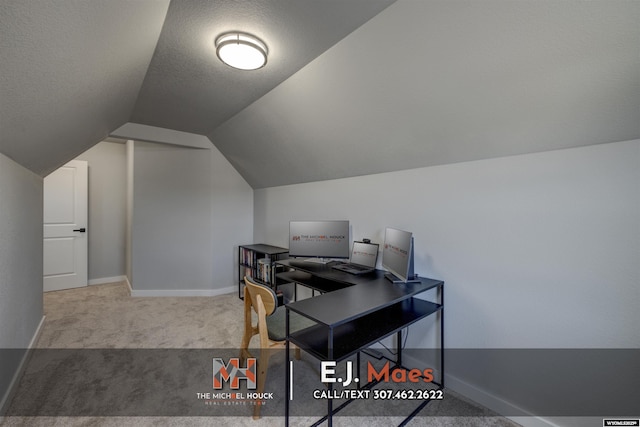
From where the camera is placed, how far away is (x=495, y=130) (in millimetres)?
1639

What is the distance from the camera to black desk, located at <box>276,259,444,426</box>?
1.36 m

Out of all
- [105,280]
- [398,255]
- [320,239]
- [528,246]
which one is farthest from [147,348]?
[528,246]

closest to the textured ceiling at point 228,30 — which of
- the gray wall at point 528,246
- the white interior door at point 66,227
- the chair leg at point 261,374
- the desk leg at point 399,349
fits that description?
the gray wall at point 528,246

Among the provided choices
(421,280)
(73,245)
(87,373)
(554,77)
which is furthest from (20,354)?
(554,77)

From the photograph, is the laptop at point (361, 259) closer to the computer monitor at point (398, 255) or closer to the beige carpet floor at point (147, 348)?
the computer monitor at point (398, 255)

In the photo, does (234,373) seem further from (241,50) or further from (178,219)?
(178,219)

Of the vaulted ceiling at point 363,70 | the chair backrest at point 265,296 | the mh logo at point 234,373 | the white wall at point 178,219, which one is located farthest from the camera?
the white wall at point 178,219

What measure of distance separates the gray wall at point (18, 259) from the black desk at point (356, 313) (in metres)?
1.90

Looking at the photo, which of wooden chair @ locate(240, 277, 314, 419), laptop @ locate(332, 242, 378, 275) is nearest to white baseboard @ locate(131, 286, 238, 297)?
wooden chair @ locate(240, 277, 314, 419)

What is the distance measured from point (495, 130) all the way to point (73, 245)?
19.0 ft

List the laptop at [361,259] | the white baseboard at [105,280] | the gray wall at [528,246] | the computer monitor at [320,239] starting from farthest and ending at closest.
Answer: the white baseboard at [105,280]
the computer monitor at [320,239]
the laptop at [361,259]
the gray wall at [528,246]

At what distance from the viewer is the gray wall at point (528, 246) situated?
4.47ft

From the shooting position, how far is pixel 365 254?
2.51 metres

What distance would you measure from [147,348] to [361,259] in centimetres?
220
